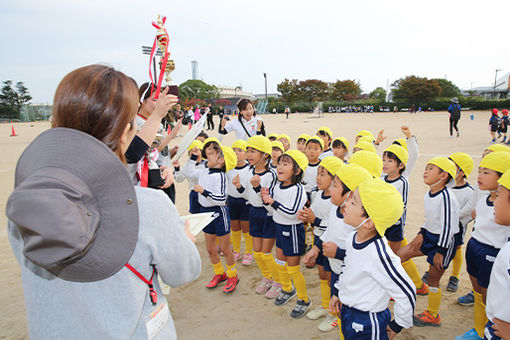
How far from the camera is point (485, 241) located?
2811mm

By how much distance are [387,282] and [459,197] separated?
248 cm

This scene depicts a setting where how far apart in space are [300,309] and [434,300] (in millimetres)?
1438

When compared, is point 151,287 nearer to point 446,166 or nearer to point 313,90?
point 446,166

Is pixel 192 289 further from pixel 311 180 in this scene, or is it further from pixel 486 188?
pixel 486 188

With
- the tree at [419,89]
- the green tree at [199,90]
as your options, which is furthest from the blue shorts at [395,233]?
the green tree at [199,90]

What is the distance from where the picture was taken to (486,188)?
3031 mm

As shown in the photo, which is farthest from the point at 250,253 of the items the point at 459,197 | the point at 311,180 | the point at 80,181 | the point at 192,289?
the point at 80,181

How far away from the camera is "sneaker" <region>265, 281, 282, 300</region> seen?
3.93m

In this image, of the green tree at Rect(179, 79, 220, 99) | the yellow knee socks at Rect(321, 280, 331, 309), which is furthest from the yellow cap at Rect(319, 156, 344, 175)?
the green tree at Rect(179, 79, 220, 99)

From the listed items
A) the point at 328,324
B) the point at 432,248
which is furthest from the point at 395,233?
the point at 328,324

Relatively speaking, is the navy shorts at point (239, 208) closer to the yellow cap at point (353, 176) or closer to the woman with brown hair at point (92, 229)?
the yellow cap at point (353, 176)

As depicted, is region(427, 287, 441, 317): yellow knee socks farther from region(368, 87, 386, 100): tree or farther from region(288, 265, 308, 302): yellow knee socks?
region(368, 87, 386, 100): tree

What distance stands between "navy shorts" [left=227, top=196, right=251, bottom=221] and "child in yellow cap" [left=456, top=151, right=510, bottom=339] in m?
2.95

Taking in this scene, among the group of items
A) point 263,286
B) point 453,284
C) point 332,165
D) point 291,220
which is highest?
point 332,165
